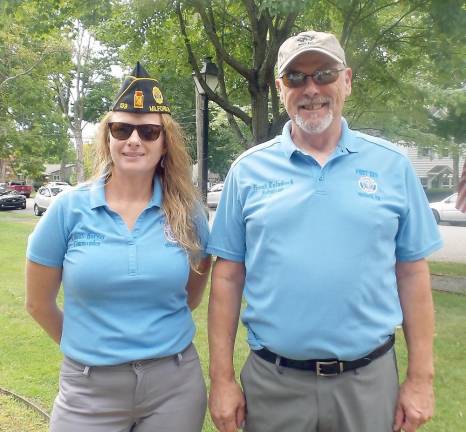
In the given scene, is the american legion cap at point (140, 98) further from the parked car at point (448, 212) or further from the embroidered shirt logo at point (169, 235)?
the parked car at point (448, 212)

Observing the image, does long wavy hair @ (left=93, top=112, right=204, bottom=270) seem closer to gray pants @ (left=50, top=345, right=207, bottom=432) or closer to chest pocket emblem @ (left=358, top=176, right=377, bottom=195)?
gray pants @ (left=50, top=345, right=207, bottom=432)

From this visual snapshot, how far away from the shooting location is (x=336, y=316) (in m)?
2.12

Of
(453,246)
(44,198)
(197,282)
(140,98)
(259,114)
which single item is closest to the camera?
→ (140,98)

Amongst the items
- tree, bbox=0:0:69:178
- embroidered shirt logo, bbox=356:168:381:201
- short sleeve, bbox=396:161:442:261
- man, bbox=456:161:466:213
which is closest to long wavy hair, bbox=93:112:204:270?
embroidered shirt logo, bbox=356:168:381:201

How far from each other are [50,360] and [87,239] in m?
3.23

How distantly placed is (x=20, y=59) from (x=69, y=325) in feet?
67.7

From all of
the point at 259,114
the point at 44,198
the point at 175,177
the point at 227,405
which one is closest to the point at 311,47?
the point at 175,177

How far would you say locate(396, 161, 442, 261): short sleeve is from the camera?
7.37 ft

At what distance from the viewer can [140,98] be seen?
7.92 feet

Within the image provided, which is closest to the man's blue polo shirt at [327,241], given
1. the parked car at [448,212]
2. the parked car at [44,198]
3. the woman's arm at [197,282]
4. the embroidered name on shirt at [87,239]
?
the woman's arm at [197,282]

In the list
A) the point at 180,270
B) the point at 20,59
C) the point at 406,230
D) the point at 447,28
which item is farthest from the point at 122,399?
the point at 20,59

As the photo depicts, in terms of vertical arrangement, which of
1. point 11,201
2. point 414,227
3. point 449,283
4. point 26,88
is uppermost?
point 26,88

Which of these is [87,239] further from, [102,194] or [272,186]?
[272,186]

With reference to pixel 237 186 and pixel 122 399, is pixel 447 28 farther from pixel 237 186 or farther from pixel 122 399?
pixel 122 399
